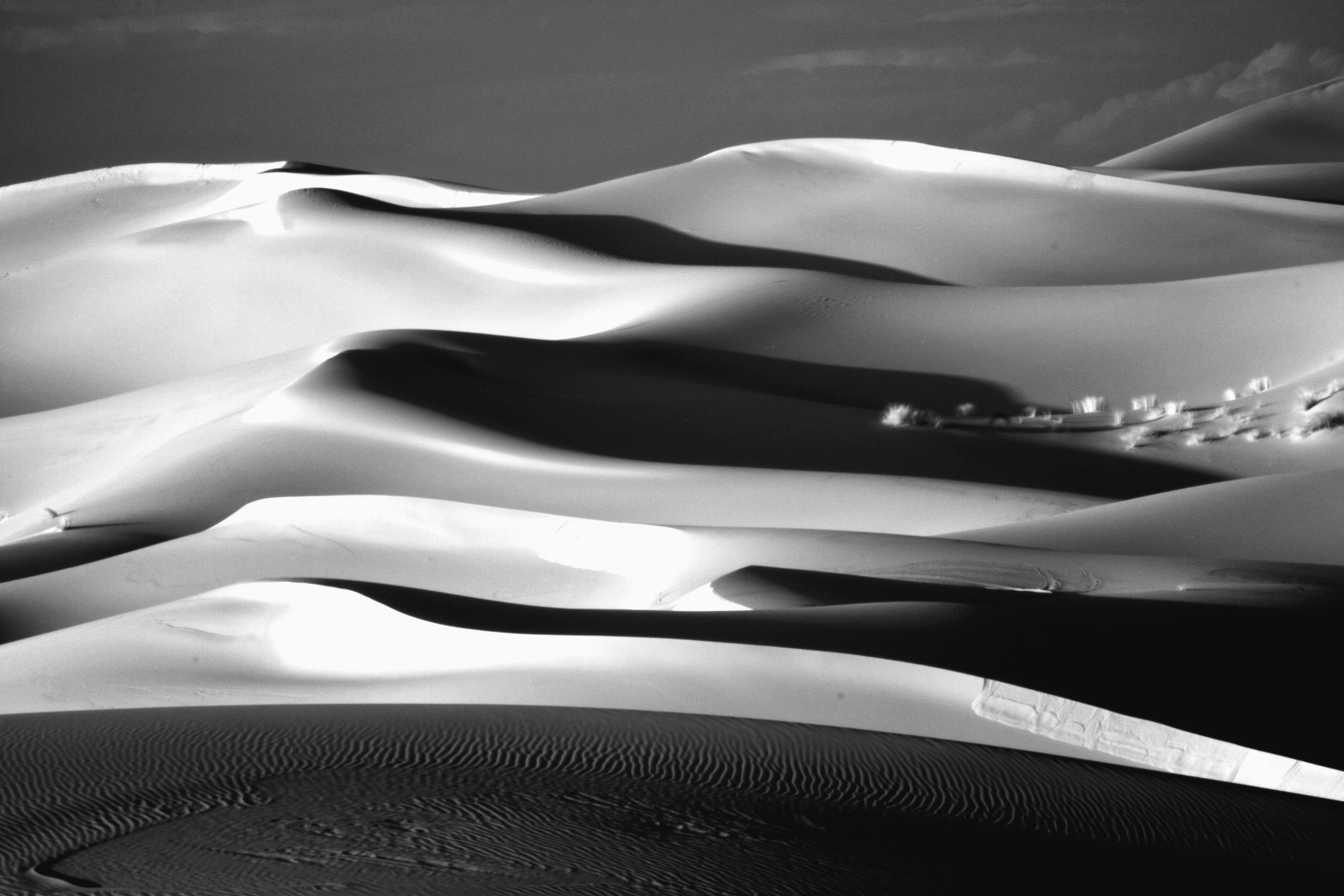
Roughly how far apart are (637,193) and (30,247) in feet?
25.8

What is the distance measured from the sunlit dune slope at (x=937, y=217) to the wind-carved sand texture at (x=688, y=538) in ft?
0.21

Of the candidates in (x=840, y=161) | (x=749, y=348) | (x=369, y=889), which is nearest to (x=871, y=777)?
(x=369, y=889)

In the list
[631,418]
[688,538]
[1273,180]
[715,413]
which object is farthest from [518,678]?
[1273,180]

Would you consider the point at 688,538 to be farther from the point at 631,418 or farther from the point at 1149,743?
the point at 631,418

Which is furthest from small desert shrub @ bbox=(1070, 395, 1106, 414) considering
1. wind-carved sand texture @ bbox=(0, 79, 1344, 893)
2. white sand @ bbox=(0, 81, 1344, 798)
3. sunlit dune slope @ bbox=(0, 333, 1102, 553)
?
sunlit dune slope @ bbox=(0, 333, 1102, 553)

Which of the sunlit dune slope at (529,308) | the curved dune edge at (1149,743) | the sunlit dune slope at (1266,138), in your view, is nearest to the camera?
the curved dune edge at (1149,743)

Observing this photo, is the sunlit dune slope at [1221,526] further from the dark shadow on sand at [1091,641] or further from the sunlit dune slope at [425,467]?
the dark shadow on sand at [1091,641]

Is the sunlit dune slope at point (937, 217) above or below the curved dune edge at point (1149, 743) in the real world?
above

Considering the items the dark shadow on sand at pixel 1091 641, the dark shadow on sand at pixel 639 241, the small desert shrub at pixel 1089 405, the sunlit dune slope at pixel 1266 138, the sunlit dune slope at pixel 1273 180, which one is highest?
the sunlit dune slope at pixel 1266 138

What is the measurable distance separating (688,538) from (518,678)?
6.76 ft

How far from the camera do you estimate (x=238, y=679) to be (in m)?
3.86

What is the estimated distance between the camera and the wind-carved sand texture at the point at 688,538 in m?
2.16

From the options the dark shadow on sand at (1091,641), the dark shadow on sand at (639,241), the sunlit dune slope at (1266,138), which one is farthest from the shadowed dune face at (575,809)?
the sunlit dune slope at (1266,138)

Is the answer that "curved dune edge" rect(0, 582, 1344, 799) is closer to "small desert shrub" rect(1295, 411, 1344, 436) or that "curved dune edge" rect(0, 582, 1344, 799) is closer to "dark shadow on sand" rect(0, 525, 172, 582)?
"dark shadow on sand" rect(0, 525, 172, 582)
